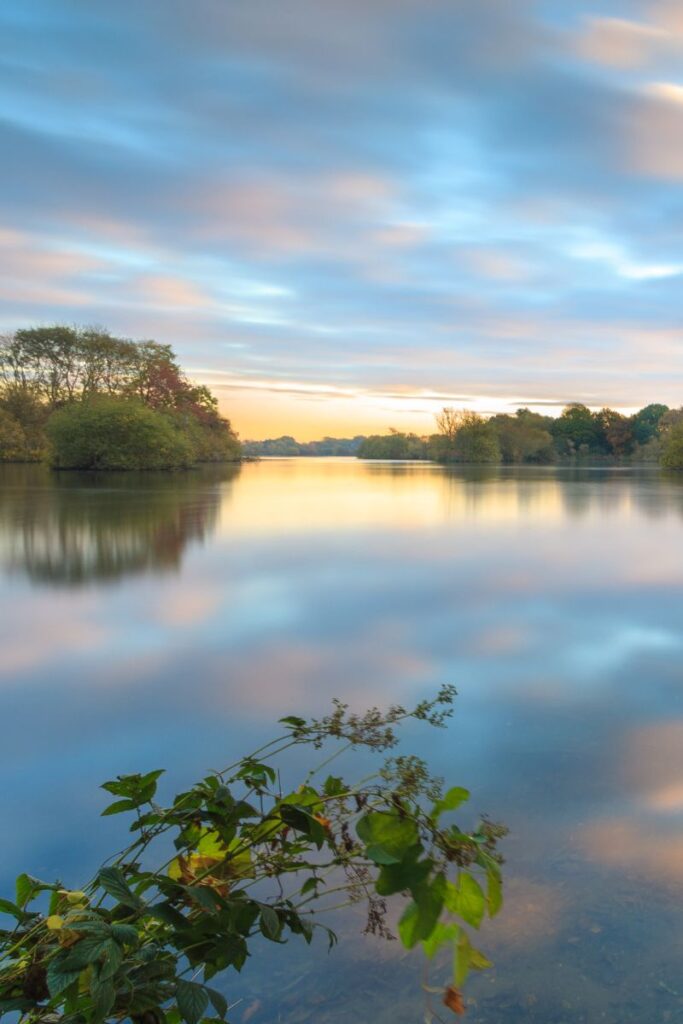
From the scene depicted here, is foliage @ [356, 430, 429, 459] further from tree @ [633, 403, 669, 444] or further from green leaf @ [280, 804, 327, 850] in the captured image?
green leaf @ [280, 804, 327, 850]

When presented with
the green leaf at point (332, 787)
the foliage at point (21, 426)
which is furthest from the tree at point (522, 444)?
the green leaf at point (332, 787)

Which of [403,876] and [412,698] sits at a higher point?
[403,876]

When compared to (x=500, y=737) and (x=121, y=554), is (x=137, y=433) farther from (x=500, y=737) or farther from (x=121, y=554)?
(x=500, y=737)

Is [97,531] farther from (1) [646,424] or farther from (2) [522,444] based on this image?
(1) [646,424]

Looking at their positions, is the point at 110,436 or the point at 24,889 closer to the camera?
the point at 24,889

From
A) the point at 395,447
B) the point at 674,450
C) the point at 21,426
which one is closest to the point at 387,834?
the point at 21,426

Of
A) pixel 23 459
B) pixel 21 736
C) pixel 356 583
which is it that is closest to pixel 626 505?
pixel 356 583

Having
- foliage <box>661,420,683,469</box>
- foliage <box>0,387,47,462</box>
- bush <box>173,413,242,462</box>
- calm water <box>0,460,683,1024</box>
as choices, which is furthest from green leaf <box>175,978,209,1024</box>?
foliage <box>661,420,683,469</box>

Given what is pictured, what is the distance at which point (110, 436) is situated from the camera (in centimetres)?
2694

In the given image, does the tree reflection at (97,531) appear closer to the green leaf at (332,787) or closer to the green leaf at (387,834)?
the green leaf at (332,787)

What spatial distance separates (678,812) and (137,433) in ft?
87.4

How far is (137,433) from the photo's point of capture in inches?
1057

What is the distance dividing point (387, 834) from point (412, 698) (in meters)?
2.30

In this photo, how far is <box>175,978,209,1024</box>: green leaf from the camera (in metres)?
0.87
